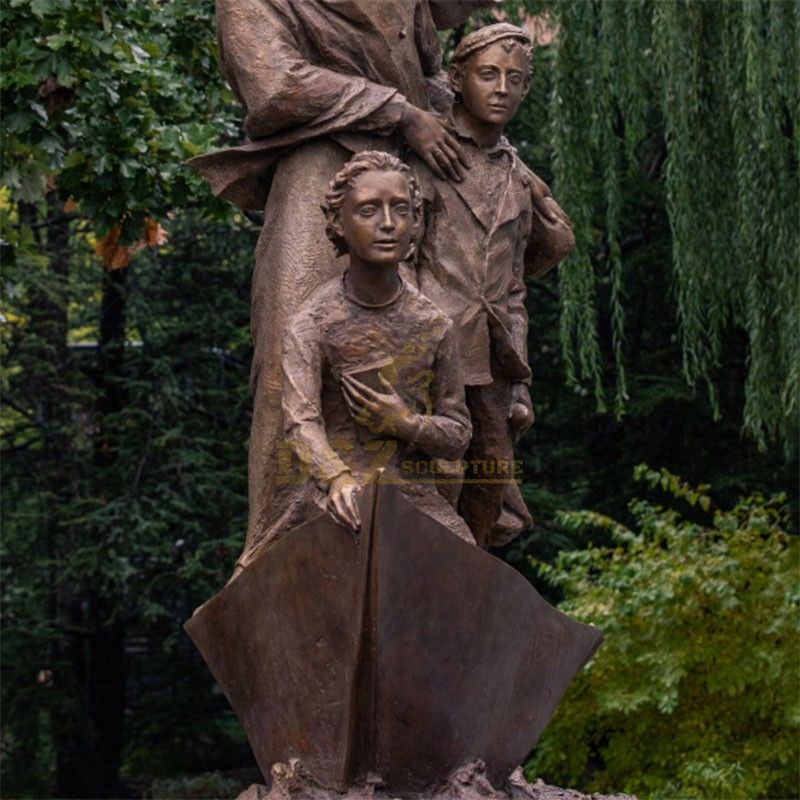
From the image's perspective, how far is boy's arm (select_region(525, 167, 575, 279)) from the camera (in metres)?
7.71

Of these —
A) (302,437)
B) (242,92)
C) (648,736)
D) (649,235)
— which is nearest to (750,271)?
(648,736)

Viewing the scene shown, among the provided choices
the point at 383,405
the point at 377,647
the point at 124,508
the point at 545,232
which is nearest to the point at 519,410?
the point at 545,232

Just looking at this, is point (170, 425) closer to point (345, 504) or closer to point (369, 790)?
point (369, 790)

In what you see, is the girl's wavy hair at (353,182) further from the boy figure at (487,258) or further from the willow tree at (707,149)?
the willow tree at (707,149)

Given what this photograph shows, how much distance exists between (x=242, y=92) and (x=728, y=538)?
6329 mm

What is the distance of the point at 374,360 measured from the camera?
6656mm

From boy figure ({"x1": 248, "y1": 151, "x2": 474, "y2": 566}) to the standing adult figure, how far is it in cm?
36

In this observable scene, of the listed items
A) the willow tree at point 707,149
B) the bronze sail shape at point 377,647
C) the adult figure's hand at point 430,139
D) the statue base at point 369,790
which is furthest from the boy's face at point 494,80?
the willow tree at point 707,149

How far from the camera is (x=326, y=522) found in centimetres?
632

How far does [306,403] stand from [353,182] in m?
0.66

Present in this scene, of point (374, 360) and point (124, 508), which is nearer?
point (374, 360)

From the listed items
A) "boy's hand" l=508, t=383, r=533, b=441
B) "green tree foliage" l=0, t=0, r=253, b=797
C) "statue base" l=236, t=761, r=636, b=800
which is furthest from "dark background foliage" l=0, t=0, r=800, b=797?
"statue base" l=236, t=761, r=636, b=800

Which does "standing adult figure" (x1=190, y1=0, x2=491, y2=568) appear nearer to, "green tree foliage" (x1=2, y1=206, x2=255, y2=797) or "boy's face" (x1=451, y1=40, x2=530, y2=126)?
"boy's face" (x1=451, y1=40, x2=530, y2=126)

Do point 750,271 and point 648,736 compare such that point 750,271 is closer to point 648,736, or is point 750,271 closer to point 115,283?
point 648,736
